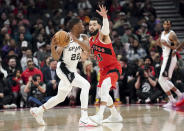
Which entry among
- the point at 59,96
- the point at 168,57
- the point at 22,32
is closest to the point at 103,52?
the point at 59,96

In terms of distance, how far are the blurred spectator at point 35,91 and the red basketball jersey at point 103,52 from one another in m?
4.35

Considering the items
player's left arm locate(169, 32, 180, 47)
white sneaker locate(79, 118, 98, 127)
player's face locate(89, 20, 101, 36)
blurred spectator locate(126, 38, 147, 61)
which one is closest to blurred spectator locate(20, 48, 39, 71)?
blurred spectator locate(126, 38, 147, 61)

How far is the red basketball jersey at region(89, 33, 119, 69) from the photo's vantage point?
7.45m

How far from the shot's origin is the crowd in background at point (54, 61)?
12.2 metres

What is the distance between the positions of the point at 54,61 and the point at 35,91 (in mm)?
1444

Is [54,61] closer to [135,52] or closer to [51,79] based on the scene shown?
[51,79]

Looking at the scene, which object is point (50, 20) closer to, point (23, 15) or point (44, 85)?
point (23, 15)

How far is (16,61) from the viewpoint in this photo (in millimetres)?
13195

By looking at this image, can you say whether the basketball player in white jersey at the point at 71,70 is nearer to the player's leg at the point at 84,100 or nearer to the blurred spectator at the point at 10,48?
the player's leg at the point at 84,100

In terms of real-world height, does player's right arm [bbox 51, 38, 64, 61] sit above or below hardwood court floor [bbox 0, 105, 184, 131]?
above

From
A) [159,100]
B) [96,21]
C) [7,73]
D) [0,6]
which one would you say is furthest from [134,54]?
[96,21]

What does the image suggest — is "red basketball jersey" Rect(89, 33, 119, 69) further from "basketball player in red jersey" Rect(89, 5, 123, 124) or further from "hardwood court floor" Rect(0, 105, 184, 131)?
"hardwood court floor" Rect(0, 105, 184, 131)

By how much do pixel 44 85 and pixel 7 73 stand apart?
1.36 meters

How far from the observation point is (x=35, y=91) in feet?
38.3
